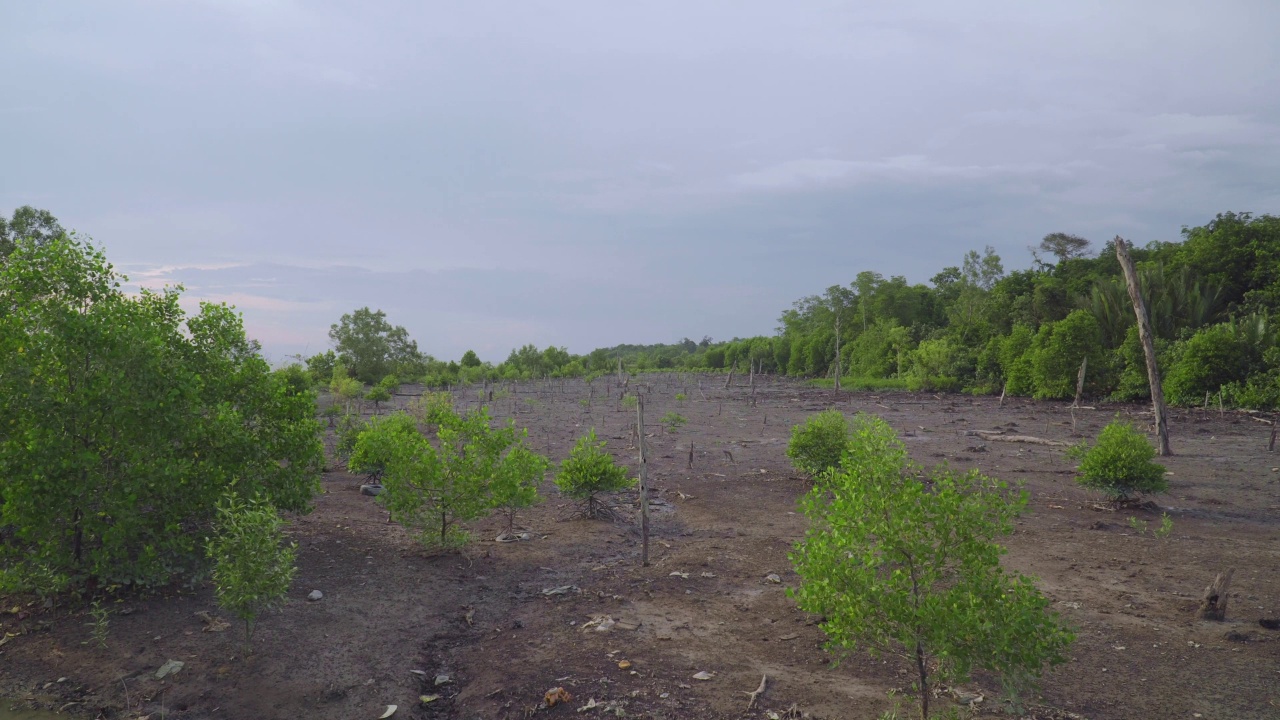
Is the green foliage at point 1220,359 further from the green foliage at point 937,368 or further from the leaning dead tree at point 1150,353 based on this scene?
the leaning dead tree at point 1150,353

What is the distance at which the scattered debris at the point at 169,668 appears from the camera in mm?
5945

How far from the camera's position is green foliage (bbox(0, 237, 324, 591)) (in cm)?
668

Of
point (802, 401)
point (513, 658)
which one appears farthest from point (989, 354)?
point (513, 658)

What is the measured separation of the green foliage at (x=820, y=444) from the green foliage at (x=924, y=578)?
890cm

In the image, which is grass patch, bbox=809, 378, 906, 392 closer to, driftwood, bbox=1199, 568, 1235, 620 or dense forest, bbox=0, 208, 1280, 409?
dense forest, bbox=0, 208, 1280, 409

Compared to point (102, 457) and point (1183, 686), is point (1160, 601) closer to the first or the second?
point (1183, 686)

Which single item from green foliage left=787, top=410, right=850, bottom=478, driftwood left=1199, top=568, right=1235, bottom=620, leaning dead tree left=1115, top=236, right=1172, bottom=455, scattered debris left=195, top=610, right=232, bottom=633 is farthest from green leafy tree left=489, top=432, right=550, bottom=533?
leaning dead tree left=1115, top=236, right=1172, bottom=455

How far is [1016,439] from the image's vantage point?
69.3 ft

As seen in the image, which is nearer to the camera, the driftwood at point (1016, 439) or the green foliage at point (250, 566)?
the green foliage at point (250, 566)

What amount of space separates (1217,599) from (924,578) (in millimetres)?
4918

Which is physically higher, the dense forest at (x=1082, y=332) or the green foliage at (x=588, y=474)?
the dense forest at (x=1082, y=332)

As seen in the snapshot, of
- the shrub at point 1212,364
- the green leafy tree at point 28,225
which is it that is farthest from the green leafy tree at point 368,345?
the shrub at point 1212,364

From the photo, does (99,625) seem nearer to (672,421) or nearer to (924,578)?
(924,578)

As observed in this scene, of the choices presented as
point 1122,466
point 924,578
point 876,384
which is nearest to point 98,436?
point 924,578
